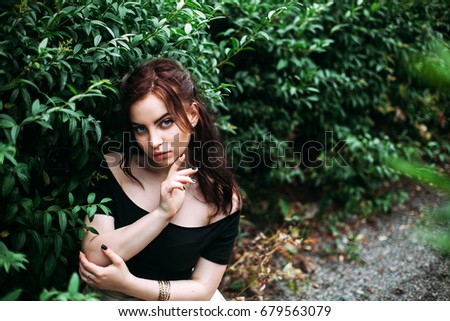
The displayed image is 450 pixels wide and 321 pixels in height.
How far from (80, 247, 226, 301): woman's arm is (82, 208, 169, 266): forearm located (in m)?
0.03

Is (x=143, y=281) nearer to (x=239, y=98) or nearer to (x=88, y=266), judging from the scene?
(x=88, y=266)

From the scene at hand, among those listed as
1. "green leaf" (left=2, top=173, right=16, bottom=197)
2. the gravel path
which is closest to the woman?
"green leaf" (left=2, top=173, right=16, bottom=197)

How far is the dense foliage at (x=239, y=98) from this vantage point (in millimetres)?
1858

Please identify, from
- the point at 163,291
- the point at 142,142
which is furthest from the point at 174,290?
the point at 142,142

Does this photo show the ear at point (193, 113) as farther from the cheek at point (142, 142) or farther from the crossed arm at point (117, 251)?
the crossed arm at point (117, 251)

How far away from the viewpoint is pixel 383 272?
11.5 feet

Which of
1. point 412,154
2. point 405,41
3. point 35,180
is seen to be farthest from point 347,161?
point 35,180

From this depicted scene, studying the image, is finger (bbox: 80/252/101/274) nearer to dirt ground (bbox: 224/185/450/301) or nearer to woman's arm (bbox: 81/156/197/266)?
woman's arm (bbox: 81/156/197/266)

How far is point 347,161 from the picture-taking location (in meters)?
4.04

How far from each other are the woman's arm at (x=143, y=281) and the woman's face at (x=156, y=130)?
0.45m

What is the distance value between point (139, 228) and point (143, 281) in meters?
0.26

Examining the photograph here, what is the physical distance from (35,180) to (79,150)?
0.27 metres

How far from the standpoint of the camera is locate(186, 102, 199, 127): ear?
7.18 ft

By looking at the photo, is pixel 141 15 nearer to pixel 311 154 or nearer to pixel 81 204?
pixel 81 204
